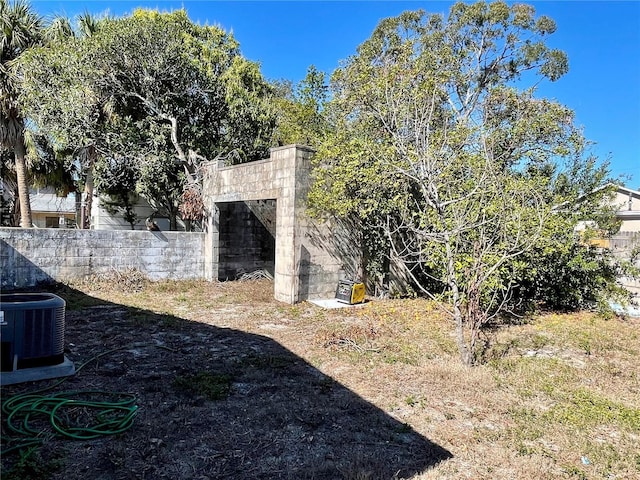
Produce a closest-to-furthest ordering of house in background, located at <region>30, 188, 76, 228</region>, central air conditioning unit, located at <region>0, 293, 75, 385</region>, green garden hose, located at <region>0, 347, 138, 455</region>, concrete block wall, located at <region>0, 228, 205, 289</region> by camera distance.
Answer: green garden hose, located at <region>0, 347, 138, 455</region> < central air conditioning unit, located at <region>0, 293, 75, 385</region> < concrete block wall, located at <region>0, 228, 205, 289</region> < house in background, located at <region>30, 188, 76, 228</region>

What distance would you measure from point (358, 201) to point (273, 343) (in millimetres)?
3448

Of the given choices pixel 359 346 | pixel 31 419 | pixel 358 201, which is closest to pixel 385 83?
pixel 358 201

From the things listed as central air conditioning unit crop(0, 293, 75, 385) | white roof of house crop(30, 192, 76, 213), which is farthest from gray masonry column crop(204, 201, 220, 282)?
white roof of house crop(30, 192, 76, 213)

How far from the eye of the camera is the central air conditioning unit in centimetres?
368

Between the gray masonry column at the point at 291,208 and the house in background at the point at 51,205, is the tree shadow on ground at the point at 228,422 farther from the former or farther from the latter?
the house in background at the point at 51,205

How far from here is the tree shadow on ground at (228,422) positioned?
2604mm

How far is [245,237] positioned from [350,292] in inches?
158

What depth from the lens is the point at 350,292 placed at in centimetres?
827

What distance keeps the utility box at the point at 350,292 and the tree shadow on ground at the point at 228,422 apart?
123 inches

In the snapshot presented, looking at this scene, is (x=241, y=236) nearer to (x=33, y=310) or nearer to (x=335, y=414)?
(x=33, y=310)

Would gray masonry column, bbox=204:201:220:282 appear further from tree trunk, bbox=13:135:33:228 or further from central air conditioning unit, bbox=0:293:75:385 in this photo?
central air conditioning unit, bbox=0:293:75:385

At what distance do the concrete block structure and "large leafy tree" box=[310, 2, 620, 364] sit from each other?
20.5 inches

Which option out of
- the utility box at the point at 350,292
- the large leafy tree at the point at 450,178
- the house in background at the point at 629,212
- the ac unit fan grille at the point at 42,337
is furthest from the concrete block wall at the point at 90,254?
the house in background at the point at 629,212

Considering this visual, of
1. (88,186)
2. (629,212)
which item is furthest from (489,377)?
(88,186)
